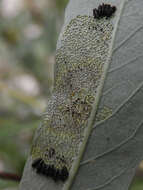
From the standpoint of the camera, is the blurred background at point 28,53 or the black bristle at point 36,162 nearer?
the black bristle at point 36,162

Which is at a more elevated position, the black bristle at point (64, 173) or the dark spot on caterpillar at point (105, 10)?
the dark spot on caterpillar at point (105, 10)


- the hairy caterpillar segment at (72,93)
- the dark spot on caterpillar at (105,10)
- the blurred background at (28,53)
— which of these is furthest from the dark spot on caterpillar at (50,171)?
the blurred background at (28,53)

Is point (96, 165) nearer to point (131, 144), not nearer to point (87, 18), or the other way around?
point (131, 144)

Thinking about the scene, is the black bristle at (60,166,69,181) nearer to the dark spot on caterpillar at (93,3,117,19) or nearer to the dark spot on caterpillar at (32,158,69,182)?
the dark spot on caterpillar at (32,158,69,182)

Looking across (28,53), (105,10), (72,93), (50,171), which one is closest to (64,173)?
(50,171)

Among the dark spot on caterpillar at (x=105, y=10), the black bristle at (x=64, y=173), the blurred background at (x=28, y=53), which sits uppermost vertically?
the dark spot on caterpillar at (x=105, y=10)

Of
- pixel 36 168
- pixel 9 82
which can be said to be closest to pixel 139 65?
pixel 36 168

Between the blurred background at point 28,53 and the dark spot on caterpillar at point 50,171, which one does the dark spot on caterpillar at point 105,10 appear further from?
the blurred background at point 28,53

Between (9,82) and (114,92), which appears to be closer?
(114,92)
